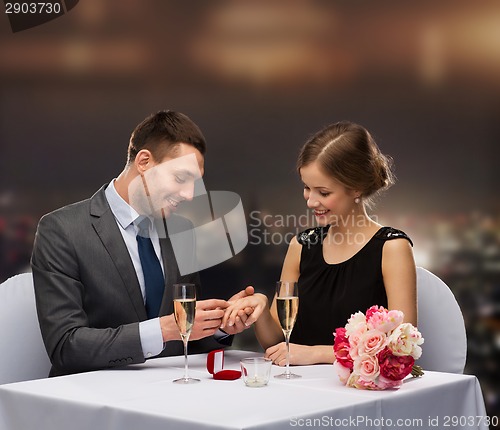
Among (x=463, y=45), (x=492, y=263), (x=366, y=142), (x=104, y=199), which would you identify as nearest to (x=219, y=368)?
(x=104, y=199)

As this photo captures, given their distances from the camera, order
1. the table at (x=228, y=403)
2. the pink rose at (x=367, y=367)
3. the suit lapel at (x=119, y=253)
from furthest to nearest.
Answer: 1. the suit lapel at (x=119, y=253)
2. the pink rose at (x=367, y=367)
3. the table at (x=228, y=403)

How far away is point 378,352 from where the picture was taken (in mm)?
1610

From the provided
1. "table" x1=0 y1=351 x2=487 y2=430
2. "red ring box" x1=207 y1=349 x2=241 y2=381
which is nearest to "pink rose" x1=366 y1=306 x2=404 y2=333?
"table" x1=0 y1=351 x2=487 y2=430

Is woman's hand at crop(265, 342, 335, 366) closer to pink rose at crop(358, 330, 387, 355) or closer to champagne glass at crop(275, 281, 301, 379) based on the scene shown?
champagne glass at crop(275, 281, 301, 379)

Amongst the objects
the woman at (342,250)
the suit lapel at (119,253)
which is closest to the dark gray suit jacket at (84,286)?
the suit lapel at (119,253)

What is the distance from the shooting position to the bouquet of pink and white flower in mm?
1591

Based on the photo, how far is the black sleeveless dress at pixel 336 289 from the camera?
7.80 feet

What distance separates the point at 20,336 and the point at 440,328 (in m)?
1.22

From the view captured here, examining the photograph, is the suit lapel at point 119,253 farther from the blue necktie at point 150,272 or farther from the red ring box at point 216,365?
the red ring box at point 216,365

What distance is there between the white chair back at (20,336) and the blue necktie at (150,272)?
325 mm

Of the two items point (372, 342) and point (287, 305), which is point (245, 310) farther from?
point (372, 342)

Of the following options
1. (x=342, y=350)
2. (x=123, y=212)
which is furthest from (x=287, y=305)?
(x=123, y=212)

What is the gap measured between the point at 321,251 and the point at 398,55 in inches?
64.1

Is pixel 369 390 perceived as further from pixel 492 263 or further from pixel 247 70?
pixel 247 70
